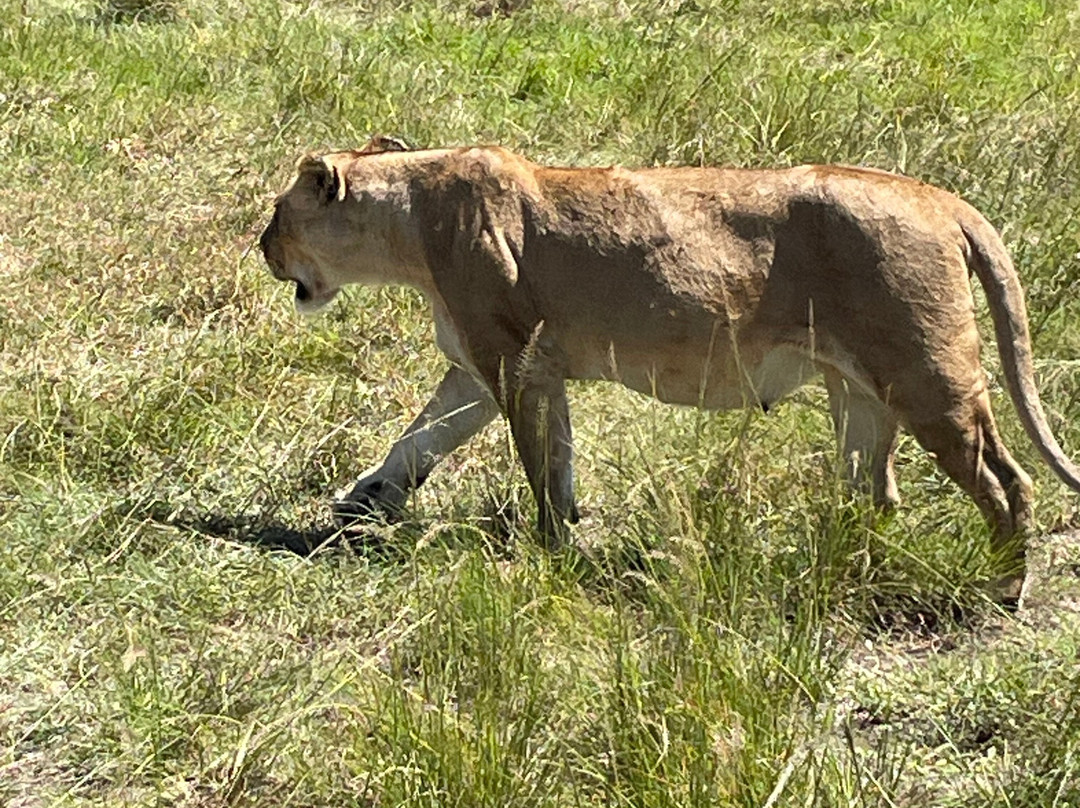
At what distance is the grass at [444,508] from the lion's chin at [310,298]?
0.39 meters

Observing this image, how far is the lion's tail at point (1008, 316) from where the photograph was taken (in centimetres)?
484

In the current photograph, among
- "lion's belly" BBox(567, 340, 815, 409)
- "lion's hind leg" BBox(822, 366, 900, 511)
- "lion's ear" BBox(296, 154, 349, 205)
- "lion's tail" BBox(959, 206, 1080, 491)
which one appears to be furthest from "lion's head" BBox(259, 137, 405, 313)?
"lion's tail" BBox(959, 206, 1080, 491)

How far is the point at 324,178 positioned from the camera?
221 inches

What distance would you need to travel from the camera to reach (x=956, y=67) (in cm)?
963

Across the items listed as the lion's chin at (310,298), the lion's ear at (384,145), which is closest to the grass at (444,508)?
the lion's chin at (310,298)

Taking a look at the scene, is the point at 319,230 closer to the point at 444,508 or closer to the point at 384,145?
the point at 384,145

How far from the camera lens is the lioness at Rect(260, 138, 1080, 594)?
4.79m

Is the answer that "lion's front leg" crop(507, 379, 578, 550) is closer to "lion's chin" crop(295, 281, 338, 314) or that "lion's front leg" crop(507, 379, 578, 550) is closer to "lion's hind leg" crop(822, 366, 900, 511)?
"lion's hind leg" crop(822, 366, 900, 511)

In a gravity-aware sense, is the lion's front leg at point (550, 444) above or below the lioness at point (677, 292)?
below

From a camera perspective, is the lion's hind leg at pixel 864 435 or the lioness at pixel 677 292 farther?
the lion's hind leg at pixel 864 435

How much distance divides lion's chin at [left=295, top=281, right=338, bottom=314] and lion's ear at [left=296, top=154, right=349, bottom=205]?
1.12ft

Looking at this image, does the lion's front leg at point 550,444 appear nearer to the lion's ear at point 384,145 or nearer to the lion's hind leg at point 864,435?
the lion's hind leg at point 864,435

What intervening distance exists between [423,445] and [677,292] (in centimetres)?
104

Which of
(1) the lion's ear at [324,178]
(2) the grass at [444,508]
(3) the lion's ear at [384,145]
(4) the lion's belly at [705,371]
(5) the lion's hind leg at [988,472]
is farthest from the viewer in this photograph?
(3) the lion's ear at [384,145]
